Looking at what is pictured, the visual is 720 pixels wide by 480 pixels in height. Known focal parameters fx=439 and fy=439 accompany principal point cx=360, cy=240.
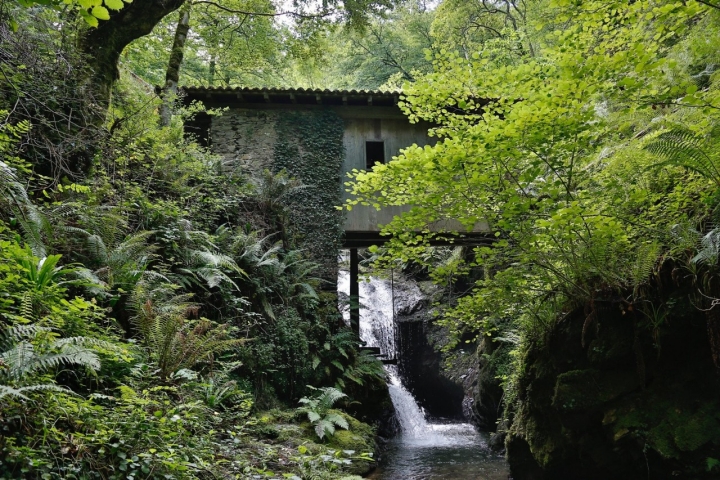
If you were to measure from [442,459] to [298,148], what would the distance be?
29.2 feet

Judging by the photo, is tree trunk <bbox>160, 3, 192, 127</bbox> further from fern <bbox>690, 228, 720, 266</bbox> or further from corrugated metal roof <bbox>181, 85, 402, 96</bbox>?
fern <bbox>690, 228, 720, 266</bbox>

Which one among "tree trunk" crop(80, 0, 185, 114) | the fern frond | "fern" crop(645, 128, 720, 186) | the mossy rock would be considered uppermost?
"tree trunk" crop(80, 0, 185, 114)

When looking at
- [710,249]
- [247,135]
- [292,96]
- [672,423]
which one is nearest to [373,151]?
[292,96]

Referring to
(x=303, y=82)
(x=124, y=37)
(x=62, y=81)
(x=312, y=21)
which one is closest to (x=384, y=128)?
(x=312, y=21)

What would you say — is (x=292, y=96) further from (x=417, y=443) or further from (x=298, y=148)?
(x=417, y=443)

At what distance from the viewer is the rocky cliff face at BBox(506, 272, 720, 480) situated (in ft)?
15.0

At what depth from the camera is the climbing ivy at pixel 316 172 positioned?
39.4 feet

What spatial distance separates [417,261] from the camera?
579 cm

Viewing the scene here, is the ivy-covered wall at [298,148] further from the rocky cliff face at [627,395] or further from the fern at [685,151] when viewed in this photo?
the fern at [685,151]

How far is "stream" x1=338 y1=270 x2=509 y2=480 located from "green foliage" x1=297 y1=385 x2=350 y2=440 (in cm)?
117

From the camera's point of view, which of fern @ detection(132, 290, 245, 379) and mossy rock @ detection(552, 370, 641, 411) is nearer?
fern @ detection(132, 290, 245, 379)

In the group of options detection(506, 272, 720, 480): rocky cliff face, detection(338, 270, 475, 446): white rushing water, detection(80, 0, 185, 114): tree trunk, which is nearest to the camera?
detection(506, 272, 720, 480): rocky cliff face

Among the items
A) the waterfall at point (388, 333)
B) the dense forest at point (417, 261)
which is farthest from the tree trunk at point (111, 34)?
the waterfall at point (388, 333)

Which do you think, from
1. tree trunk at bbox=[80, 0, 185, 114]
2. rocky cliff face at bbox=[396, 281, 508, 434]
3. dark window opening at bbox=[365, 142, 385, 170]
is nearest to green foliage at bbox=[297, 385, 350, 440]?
rocky cliff face at bbox=[396, 281, 508, 434]
